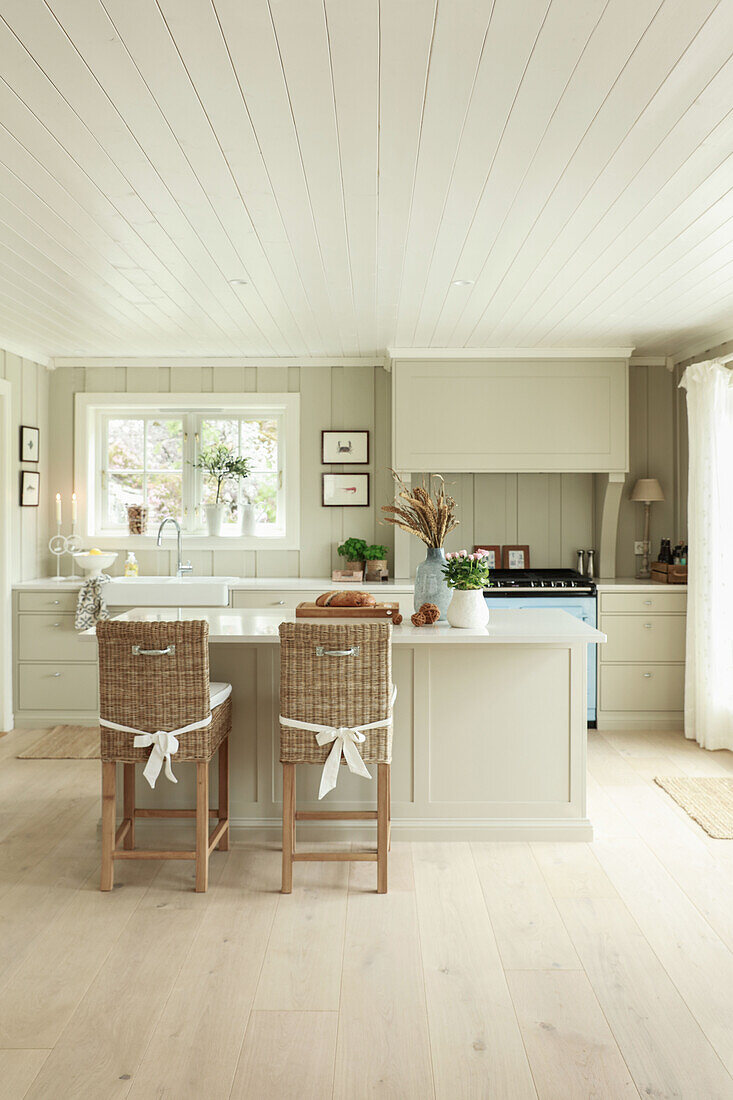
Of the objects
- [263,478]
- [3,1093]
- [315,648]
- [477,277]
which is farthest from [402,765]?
[263,478]

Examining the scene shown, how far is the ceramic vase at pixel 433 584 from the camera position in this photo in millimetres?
3467

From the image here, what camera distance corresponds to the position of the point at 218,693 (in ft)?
10.1

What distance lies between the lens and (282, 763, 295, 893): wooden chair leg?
9.58 ft

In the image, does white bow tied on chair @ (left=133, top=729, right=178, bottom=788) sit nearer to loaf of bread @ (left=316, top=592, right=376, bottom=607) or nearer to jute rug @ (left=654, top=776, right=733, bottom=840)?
loaf of bread @ (left=316, top=592, right=376, bottom=607)

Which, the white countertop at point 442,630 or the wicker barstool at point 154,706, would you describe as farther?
the white countertop at point 442,630

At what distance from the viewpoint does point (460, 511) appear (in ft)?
18.7

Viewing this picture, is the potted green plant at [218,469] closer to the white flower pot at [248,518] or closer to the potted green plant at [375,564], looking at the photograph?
the white flower pot at [248,518]

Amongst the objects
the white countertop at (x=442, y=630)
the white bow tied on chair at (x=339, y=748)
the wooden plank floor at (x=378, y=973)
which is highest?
the white countertop at (x=442, y=630)

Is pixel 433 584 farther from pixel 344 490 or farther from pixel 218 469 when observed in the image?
pixel 218 469

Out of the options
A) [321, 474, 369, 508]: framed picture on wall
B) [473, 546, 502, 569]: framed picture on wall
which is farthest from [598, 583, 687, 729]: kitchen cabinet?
[321, 474, 369, 508]: framed picture on wall

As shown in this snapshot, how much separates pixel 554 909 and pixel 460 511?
10.7 feet

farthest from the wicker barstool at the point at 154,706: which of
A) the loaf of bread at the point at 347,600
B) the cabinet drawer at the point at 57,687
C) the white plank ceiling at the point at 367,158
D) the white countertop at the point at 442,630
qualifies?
the cabinet drawer at the point at 57,687

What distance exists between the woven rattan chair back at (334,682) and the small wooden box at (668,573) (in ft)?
9.52

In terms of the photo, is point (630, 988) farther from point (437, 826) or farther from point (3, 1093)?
point (3, 1093)
